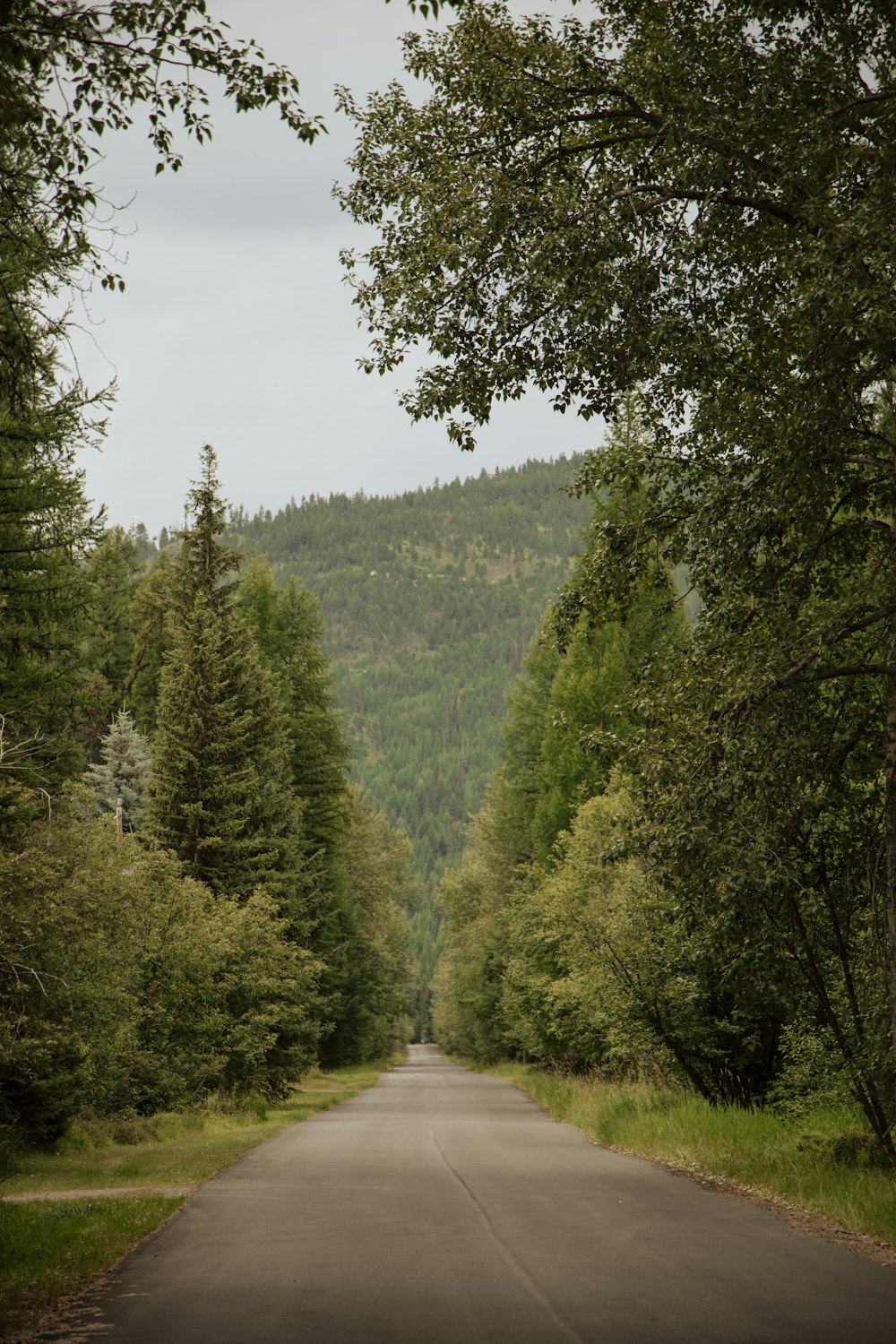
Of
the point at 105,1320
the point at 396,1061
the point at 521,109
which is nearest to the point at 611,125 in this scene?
the point at 521,109

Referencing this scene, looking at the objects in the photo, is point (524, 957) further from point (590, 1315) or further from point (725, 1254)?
point (590, 1315)

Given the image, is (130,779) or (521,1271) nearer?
(521,1271)

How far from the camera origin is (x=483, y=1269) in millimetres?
9250

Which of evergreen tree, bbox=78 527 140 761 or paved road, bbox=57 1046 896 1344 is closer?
paved road, bbox=57 1046 896 1344

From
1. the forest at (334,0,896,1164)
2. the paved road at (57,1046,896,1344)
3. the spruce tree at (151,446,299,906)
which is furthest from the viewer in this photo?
the spruce tree at (151,446,299,906)

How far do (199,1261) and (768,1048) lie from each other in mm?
14502

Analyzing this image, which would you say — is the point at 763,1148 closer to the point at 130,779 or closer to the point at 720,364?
the point at 720,364

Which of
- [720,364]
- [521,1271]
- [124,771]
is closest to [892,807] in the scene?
[720,364]

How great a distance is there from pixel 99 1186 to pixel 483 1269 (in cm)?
871

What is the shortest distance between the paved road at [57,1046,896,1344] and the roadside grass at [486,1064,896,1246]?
70 cm

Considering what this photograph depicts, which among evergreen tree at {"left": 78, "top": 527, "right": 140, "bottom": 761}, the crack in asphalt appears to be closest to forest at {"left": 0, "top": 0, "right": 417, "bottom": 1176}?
the crack in asphalt

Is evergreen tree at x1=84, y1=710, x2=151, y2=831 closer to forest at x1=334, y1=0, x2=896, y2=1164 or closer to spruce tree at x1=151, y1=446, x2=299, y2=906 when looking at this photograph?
spruce tree at x1=151, y1=446, x2=299, y2=906

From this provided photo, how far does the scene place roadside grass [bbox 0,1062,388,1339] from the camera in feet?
30.3

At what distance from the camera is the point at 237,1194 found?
14.6m
